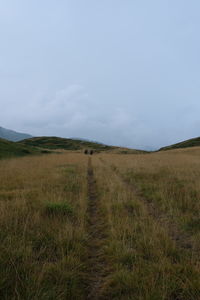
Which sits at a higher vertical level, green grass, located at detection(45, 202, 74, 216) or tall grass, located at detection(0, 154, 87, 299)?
green grass, located at detection(45, 202, 74, 216)

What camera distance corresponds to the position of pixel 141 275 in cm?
230

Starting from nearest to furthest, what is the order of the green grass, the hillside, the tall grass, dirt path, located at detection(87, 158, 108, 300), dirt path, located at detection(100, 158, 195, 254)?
the tall grass, dirt path, located at detection(87, 158, 108, 300), dirt path, located at detection(100, 158, 195, 254), the green grass, the hillside

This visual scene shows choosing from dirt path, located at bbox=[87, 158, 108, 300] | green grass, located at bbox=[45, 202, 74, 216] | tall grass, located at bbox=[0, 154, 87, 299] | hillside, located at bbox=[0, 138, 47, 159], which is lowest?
dirt path, located at bbox=[87, 158, 108, 300]

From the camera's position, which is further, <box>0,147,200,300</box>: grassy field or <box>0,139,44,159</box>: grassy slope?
<box>0,139,44,159</box>: grassy slope

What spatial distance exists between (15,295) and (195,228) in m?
3.71

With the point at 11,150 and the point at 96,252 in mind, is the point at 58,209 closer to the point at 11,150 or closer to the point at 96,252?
the point at 96,252

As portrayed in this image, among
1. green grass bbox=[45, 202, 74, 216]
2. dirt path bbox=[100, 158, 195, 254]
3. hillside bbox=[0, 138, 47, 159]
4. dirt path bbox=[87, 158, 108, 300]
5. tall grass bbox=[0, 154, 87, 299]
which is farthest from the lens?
hillside bbox=[0, 138, 47, 159]

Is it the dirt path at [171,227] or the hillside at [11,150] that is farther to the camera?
the hillside at [11,150]

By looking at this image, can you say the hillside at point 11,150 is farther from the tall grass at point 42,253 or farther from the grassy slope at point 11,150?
the tall grass at point 42,253

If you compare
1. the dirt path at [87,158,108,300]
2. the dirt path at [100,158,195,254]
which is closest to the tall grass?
the dirt path at [87,158,108,300]

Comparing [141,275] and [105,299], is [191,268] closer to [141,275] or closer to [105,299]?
[141,275]

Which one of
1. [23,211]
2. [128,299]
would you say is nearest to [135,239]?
[128,299]

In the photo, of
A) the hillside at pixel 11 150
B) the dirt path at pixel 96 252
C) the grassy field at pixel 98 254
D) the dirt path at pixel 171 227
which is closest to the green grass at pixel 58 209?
the grassy field at pixel 98 254

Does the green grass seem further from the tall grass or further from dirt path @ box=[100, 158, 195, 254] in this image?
dirt path @ box=[100, 158, 195, 254]
